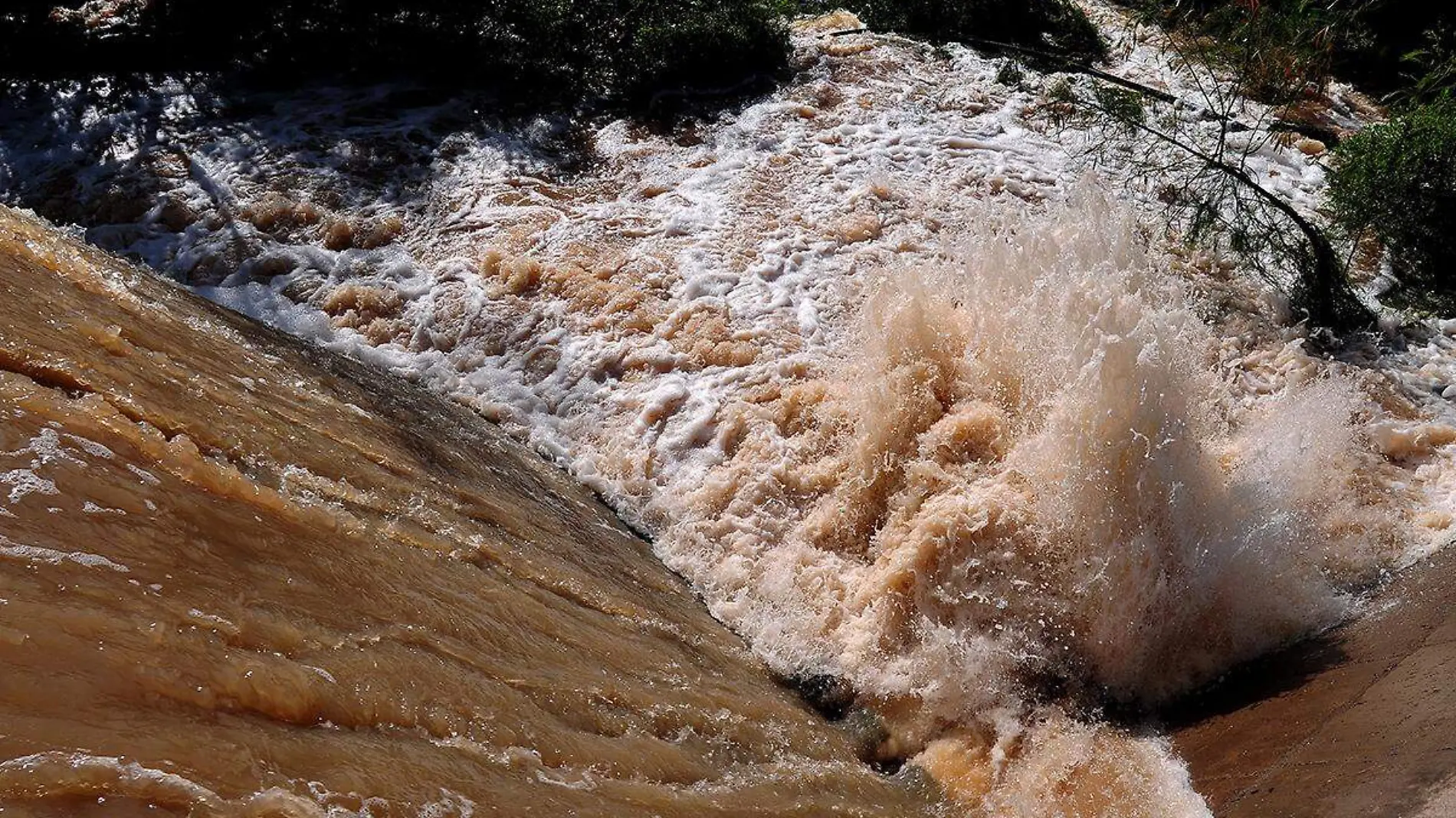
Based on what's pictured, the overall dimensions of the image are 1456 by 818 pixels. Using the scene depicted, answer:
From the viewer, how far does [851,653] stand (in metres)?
4.18

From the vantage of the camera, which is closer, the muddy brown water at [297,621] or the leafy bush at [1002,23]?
the muddy brown water at [297,621]

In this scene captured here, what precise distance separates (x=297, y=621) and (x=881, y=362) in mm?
3248

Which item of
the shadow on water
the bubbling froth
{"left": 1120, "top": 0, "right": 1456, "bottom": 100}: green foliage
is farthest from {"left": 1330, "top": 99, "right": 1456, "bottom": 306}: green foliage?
the shadow on water

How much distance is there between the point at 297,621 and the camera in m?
2.50

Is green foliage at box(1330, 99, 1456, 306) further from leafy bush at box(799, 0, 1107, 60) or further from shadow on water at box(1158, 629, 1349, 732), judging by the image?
shadow on water at box(1158, 629, 1349, 732)

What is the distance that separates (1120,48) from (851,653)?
22.9 feet

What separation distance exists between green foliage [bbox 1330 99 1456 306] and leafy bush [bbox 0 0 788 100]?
4377 mm

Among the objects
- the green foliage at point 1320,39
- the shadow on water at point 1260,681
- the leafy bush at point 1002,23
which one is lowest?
the shadow on water at point 1260,681

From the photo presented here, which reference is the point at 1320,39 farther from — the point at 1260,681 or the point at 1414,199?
the point at 1260,681

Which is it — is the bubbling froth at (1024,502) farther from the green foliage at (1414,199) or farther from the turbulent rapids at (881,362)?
the green foliage at (1414,199)

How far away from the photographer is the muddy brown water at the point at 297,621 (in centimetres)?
198

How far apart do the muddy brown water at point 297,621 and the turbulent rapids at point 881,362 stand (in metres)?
0.39

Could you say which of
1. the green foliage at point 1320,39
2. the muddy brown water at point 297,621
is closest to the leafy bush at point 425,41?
the green foliage at point 1320,39

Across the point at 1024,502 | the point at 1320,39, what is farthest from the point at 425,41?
the point at 1024,502
